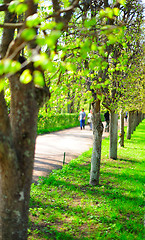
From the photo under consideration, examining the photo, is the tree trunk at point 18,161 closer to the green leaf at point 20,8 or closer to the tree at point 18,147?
the tree at point 18,147

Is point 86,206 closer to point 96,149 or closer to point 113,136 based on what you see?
point 96,149

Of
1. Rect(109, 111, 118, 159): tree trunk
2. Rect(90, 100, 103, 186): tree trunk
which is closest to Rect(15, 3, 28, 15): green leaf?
Rect(90, 100, 103, 186): tree trunk

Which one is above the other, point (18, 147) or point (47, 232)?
point (18, 147)

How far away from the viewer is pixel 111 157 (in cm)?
1167

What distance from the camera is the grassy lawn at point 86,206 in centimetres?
492

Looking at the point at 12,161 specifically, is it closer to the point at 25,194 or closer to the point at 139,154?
the point at 25,194

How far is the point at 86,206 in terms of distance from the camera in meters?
6.10

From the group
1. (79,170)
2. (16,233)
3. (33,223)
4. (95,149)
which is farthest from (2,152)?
(79,170)

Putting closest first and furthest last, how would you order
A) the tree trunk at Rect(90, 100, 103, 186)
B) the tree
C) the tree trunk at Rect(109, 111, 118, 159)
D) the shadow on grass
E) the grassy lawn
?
the tree, the shadow on grass, the grassy lawn, the tree trunk at Rect(90, 100, 103, 186), the tree trunk at Rect(109, 111, 118, 159)

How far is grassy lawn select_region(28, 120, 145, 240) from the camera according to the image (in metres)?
4.92

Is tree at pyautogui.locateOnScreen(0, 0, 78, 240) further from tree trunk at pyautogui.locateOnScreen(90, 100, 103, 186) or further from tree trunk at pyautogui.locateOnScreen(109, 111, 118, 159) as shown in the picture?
tree trunk at pyautogui.locateOnScreen(109, 111, 118, 159)

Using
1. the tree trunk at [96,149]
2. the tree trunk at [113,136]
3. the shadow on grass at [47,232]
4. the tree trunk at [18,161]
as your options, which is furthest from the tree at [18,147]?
the tree trunk at [113,136]

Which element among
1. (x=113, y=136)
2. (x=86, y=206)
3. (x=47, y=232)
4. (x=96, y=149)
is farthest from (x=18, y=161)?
(x=113, y=136)

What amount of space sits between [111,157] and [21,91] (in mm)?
8770
